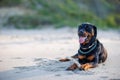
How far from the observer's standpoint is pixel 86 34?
7434mm

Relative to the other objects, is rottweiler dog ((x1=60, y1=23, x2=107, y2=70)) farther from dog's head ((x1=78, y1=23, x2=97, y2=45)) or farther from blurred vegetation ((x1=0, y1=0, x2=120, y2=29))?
blurred vegetation ((x1=0, y1=0, x2=120, y2=29))

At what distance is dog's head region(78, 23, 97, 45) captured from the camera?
292 inches

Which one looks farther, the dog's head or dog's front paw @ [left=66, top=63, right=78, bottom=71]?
the dog's head

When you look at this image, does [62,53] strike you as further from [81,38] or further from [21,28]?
[21,28]

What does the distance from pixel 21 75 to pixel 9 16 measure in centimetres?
997

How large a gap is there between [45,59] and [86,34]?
1.39 m

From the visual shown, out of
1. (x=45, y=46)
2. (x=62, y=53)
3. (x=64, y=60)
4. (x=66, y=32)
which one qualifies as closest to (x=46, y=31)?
(x=66, y=32)

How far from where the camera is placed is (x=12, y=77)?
6.72 metres

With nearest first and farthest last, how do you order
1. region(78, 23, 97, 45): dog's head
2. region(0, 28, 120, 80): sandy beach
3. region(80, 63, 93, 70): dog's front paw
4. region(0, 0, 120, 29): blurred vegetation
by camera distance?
region(0, 28, 120, 80): sandy beach, region(80, 63, 93, 70): dog's front paw, region(78, 23, 97, 45): dog's head, region(0, 0, 120, 29): blurred vegetation

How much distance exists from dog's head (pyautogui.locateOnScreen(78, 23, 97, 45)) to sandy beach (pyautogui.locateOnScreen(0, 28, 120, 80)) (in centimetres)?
51

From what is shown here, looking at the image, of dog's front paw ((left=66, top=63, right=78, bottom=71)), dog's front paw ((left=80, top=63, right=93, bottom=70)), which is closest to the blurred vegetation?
dog's front paw ((left=80, top=63, right=93, bottom=70))

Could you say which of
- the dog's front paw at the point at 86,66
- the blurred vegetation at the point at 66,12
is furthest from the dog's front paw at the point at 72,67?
the blurred vegetation at the point at 66,12

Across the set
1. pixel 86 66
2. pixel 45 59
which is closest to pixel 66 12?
pixel 45 59

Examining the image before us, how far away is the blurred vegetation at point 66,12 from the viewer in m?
16.4
